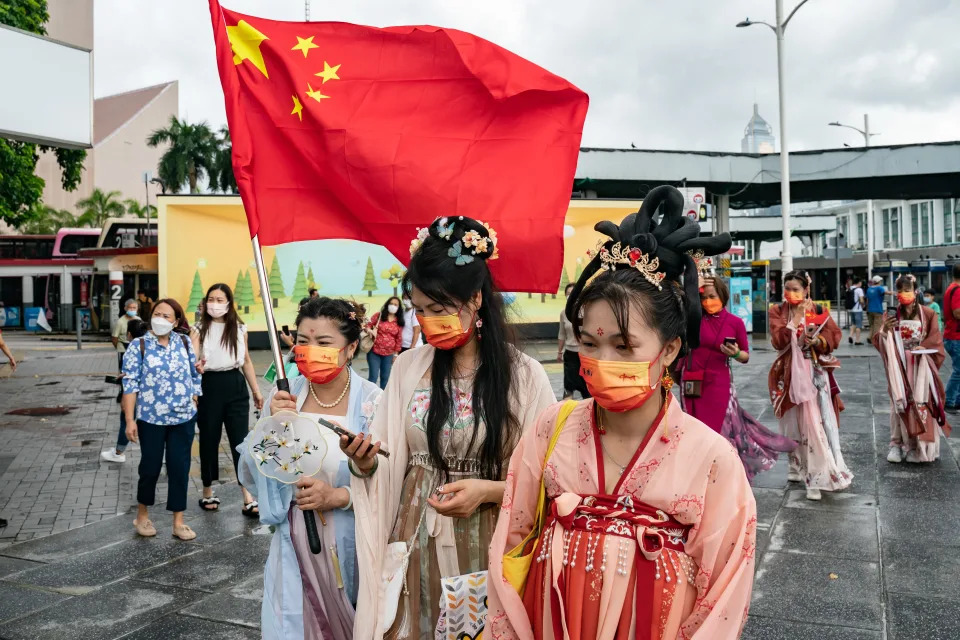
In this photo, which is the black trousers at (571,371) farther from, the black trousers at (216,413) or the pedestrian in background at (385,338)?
the black trousers at (216,413)

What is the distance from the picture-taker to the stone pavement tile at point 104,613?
4352 millimetres

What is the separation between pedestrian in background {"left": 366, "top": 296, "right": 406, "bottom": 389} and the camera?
13.2m

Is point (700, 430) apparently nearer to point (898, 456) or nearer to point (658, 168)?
point (898, 456)

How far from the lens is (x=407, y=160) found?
3869mm

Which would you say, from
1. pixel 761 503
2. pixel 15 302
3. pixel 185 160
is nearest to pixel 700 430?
pixel 761 503

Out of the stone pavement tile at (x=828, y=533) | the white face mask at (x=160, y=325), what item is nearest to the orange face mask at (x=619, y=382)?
the stone pavement tile at (x=828, y=533)

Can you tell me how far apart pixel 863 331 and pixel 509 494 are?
30.2 m

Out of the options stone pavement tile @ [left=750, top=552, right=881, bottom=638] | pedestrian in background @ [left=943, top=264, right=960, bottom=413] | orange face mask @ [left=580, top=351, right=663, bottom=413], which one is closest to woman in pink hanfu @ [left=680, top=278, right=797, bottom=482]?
stone pavement tile @ [left=750, top=552, right=881, bottom=638]

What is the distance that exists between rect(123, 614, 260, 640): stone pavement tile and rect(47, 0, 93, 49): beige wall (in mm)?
40030

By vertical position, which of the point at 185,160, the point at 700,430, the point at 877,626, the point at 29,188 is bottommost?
the point at 877,626

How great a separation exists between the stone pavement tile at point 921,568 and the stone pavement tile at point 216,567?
3938 mm

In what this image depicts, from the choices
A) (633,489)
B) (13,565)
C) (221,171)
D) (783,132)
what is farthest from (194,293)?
(221,171)

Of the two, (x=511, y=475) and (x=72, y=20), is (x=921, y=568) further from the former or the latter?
(x=72, y=20)

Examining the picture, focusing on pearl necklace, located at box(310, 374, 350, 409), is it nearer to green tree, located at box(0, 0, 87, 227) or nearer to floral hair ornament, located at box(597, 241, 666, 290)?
floral hair ornament, located at box(597, 241, 666, 290)
